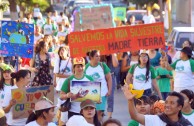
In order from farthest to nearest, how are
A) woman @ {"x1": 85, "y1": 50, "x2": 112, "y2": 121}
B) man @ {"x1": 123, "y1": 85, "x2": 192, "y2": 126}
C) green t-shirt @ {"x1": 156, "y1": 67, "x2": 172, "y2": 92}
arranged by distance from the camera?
green t-shirt @ {"x1": 156, "y1": 67, "x2": 172, "y2": 92} → woman @ {"x1": 85, "y1": 50, "x2": 112, "y2": 121} → man @ {"x1": 123, "y1": 85, "x2": 192, "y2": 126}

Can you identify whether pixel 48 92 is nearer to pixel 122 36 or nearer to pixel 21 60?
pixel 122 36

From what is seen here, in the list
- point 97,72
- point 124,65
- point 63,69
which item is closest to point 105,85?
point 97,72

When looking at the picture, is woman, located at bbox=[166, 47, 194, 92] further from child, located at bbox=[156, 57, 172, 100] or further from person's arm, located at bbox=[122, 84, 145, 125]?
person's arm, located at bbox=[122, 84, 145, 125]

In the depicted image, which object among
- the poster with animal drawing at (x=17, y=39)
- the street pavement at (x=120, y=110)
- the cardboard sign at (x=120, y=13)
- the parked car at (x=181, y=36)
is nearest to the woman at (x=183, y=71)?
the street pavement at (x=120, y=110)

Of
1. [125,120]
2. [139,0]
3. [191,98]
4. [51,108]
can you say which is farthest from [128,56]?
[139,0]

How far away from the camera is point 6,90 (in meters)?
9.61

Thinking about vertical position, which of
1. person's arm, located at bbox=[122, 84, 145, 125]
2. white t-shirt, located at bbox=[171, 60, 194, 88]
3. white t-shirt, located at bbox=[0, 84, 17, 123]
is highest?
person's arm, located at bbox=[122, 84, 145, 125]

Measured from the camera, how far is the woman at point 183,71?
12.9m

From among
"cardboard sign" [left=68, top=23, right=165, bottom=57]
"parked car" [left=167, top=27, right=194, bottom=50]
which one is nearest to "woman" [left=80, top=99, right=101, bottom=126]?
"cardboard sign" [left=68, top=23, right=165, bottom=57]

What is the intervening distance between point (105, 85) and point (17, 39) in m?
2.81

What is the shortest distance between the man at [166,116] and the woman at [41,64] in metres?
6.58

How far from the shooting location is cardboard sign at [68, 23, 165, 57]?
1359 centimetres

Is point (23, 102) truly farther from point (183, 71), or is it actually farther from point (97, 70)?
point (183, 71)

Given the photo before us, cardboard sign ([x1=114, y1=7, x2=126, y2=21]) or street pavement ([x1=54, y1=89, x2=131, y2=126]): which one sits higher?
cardboard sign ([x1=114, y1=7, x2=126, y2=21])
